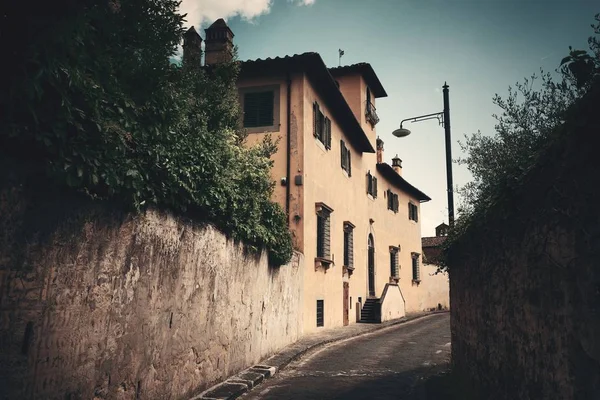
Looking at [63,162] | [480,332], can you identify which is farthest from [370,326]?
[63,162]

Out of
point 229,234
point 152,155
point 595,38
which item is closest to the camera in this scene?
point 595,38

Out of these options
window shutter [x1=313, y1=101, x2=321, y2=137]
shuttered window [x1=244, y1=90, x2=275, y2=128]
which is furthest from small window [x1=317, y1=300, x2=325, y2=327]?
shuttered window [x1=244, y1=90, x2=275, y2=128]

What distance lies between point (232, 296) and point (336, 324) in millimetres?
10324

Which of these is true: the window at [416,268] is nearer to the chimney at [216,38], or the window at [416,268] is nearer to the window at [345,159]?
the window at [345,159]

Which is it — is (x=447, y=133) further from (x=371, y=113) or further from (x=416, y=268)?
(x=416, y=268)

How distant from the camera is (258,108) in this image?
50.4 ft

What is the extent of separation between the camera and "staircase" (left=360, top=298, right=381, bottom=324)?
2006 centimetres

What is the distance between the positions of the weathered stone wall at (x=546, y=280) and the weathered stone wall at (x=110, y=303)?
3.87m

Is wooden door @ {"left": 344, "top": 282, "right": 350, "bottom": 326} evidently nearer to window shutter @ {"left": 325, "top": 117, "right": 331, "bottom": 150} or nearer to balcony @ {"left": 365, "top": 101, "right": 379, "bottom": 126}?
window shutter @ {"left": 325, "top": 117, "right": 331, "bottom": 150}

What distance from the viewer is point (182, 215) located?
632 cm

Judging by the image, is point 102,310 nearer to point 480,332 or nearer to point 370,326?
point 480,332

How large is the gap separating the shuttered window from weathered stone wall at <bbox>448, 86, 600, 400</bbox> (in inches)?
400

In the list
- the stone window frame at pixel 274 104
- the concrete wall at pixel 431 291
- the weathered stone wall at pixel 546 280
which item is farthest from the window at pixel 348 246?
the weathered stone wall at pixel 546 280

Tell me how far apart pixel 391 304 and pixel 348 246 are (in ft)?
14.0
